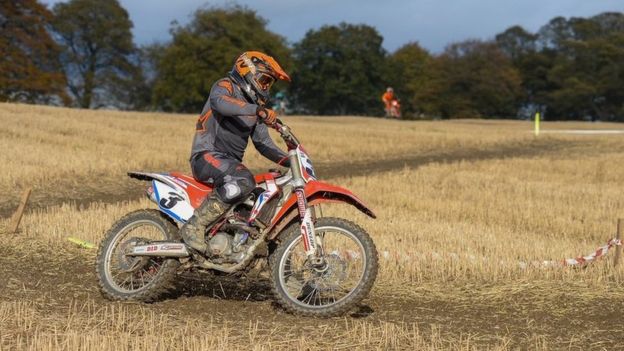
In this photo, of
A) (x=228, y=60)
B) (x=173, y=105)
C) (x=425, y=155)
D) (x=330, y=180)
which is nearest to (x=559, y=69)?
(x=228, y=60)

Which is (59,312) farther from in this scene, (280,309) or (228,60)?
(228,60)

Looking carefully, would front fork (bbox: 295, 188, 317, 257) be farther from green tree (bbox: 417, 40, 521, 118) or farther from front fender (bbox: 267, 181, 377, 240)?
green tree (bbox: 417, 40, 521, 118)

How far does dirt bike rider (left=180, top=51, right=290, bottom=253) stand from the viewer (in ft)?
21.9

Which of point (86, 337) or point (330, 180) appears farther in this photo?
point (330, 180)

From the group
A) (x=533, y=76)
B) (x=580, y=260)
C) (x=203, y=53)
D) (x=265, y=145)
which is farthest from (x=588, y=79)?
(x=265, y=145)

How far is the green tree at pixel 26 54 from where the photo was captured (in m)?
59.6

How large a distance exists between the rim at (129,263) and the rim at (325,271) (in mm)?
1326

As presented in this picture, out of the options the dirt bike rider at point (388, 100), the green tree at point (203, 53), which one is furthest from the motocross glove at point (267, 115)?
the green tree at point (203, 53)

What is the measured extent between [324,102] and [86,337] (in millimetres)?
81011

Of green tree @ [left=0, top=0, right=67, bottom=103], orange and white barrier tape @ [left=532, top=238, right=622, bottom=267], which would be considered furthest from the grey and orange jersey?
green tree @ [left=0, top=0, right=67, bottom=103]

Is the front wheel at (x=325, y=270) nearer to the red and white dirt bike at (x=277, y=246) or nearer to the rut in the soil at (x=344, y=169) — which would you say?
the red and white dirt bike at (x=277, y=246)

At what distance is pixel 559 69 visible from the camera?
7888 cm

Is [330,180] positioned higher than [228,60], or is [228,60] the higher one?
[228,60]

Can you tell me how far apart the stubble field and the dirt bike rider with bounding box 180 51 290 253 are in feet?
2.88
